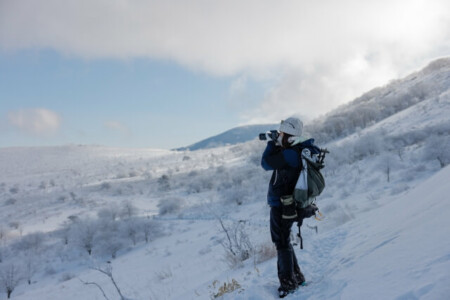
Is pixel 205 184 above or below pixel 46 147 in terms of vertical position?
below

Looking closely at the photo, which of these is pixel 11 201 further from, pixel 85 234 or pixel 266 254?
pixel 266 254

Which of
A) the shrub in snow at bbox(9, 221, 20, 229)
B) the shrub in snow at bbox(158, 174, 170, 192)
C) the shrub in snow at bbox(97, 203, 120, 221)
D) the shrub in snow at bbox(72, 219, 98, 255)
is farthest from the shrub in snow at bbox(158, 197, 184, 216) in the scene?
the shrub in snow at bbox(9, 221, 20, 229)

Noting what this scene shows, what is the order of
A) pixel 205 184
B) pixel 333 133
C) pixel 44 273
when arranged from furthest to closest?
pixel 333 133
pixel 205 184
pixel 44 273

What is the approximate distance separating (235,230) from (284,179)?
4.11m

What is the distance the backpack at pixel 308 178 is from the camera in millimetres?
3275

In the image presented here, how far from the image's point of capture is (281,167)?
337 cm

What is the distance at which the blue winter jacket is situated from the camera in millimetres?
3336

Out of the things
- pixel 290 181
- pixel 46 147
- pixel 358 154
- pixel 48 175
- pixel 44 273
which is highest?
pixel 46 147

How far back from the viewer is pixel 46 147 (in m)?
110

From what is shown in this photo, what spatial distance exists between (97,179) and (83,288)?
1944 inches

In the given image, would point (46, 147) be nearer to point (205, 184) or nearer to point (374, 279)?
point (205, 184)

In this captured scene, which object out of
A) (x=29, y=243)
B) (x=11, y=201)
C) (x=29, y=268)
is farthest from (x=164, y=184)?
(x=29, y=268)

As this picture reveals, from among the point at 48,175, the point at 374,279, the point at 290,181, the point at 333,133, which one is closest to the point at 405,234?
the point at 374,279

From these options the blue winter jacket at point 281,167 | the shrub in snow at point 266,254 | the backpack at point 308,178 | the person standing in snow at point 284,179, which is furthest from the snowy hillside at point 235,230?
the blue winter jacket at point 281,167
